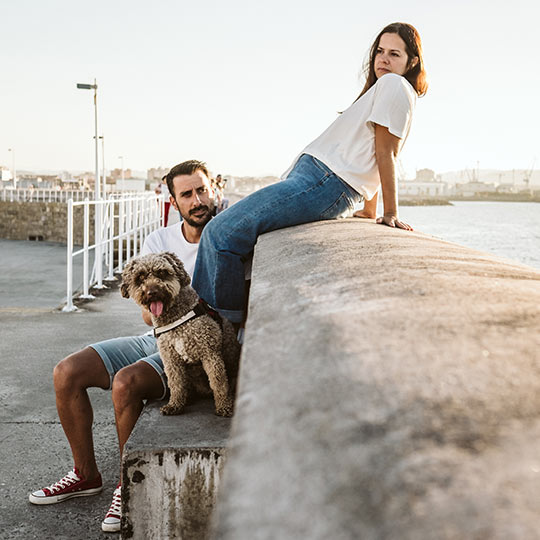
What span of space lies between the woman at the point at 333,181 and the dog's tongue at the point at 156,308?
0.57 feet

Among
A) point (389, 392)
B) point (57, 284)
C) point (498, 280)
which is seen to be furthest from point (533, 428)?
point (57, 284)

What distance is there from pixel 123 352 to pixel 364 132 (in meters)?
1.48

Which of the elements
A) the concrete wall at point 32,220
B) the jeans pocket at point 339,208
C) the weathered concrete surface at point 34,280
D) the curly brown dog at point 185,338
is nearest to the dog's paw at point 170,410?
the curly brown dog at point 185,338

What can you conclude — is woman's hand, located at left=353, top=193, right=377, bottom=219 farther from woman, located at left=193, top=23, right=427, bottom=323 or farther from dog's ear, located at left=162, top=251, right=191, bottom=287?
dog's ear, located at left=162, top=251, right=191, bottom=287

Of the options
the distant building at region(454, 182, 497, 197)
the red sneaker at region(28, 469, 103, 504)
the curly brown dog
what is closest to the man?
the red sneaker at region(28, 469, 103, 504)

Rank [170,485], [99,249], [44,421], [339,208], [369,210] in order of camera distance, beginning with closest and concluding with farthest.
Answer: [170,485] → [339,208] → [369,210] → [44,421] → [99,249]

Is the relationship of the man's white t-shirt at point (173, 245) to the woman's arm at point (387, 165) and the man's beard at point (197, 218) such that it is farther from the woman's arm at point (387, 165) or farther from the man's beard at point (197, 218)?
the woman's arm at point (387, 165)

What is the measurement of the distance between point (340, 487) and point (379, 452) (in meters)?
0.04

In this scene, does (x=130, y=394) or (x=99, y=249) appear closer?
(x=130, y=394)

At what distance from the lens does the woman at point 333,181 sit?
97.5 inches

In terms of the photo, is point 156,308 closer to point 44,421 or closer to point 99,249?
point 44,421

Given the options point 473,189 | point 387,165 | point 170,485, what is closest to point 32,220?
point 387,165

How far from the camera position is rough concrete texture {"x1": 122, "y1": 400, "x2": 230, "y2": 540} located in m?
2.07

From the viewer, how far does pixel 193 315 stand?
252 centimetres
